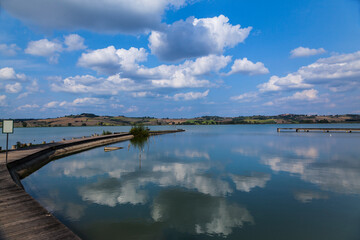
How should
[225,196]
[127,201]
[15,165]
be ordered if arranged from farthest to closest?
[15,165] < [225,196] < [127,201]

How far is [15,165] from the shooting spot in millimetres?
18953

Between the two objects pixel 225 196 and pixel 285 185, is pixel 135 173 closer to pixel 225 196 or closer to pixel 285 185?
pixel 225 196

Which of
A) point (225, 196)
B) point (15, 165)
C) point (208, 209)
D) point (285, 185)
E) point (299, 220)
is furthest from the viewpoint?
point (15, 165)

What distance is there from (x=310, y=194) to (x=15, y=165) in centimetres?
2363

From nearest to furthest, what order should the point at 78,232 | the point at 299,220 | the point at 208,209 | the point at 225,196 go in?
the point at 78,232, the point at 299,220, the point at 208,209, the point at 225,196

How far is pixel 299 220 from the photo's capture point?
10922 millimetres

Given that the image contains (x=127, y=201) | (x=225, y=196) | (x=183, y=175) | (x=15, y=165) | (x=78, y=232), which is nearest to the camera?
(x=78, y=232)

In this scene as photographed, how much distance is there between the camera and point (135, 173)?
21562 mm

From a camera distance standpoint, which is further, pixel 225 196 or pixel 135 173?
pixel 135 173

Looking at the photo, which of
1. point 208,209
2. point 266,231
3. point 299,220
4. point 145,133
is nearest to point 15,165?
point 208,209

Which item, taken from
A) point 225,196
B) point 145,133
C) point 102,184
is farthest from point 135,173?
point 145,133

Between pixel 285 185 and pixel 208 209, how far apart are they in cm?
832

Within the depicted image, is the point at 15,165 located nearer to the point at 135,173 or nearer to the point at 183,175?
the point at 135,173

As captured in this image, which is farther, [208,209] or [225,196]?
[225,196]
